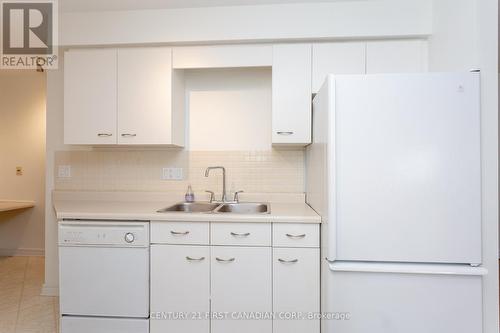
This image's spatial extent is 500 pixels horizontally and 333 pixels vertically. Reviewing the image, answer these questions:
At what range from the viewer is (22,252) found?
378 centimetres

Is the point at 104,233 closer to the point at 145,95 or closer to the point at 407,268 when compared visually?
the point at 145,95

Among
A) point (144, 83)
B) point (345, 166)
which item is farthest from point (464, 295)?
point (144, 83)

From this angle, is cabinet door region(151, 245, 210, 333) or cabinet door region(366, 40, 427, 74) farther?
cabinet door region(366, 40, 427, 74)

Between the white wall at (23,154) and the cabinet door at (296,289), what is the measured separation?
3.53 m

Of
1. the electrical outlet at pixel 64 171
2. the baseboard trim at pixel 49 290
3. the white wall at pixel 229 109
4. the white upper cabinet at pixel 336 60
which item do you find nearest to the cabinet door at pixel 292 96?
the white upper cabinet at pixel 336 60

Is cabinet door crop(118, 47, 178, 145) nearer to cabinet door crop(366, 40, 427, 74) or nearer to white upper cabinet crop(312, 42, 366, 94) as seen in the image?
white upper cabinet crop(312, 42, 366, 94)

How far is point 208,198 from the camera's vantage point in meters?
2.51

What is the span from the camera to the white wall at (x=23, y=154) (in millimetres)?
3760

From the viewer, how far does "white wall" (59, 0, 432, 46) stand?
6.72 ft

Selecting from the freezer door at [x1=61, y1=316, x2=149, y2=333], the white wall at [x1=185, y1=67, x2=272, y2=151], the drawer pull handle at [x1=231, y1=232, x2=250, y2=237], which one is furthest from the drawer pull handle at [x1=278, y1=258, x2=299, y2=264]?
the white wall at [x1=185, y1=67, x2=272, y2=151]

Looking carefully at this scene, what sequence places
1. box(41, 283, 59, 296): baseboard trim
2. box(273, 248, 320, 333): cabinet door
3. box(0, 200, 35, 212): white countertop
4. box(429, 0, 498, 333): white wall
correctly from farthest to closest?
box(0, 200, 35, 212): white countertop
box(41, 283, 59, 296): baseboard trim
box(273, 248, 320, 333): cabinet door
box(429, 0, 498, 333): white wall

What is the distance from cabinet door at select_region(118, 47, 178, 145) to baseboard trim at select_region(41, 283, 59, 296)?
160 cm

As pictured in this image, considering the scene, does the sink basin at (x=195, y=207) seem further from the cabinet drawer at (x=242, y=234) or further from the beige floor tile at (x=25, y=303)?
the beige floor tile at (x=25, y=303)

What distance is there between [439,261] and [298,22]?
5.84ft
